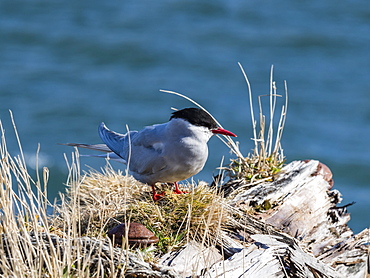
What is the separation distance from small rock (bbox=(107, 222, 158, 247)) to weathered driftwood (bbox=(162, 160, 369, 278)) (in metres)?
0.17

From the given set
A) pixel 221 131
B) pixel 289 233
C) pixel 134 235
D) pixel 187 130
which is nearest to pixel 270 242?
pixel 289 233

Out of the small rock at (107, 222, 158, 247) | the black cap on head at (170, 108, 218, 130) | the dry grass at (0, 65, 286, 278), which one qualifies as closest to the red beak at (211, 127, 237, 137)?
the black cap on head at (170, 108, 218, 130)

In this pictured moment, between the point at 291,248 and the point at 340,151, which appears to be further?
the point at 340,151

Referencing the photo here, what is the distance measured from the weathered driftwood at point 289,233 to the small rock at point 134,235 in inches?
6.5

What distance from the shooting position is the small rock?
155 inches

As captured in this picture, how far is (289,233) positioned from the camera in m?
4.67

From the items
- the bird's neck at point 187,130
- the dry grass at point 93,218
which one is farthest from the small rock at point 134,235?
the bird's neck at point 187,130

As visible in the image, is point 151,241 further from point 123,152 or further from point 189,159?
point 123,152

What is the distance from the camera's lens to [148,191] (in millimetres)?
5180

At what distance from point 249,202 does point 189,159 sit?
548 mm

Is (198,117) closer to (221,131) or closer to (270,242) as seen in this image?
(221,131)

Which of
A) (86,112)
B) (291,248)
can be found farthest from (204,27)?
(291,248)

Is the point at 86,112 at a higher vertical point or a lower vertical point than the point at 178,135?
lower

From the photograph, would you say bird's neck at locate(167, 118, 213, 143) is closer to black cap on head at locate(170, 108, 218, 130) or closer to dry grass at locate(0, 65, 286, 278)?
black cap on head at locate(170, 108, 218, 130)
